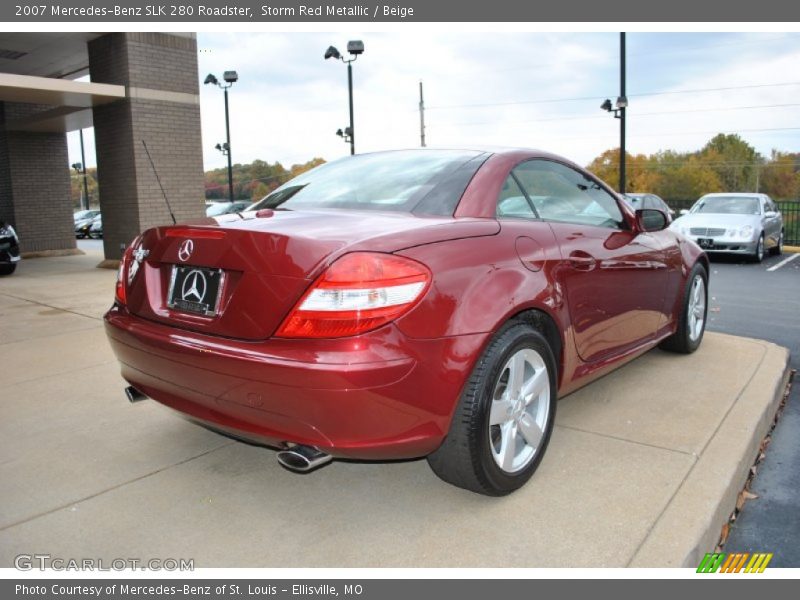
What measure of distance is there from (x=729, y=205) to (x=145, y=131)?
1219 centimetres

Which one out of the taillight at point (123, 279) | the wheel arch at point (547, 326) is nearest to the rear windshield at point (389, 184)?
the wheel arch at point (547, 326)

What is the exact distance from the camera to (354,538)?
257 centimetres

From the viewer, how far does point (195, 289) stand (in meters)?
2.67

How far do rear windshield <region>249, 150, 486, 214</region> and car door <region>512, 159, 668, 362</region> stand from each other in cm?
36

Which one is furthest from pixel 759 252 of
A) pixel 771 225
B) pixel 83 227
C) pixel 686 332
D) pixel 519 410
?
pixel 83 227

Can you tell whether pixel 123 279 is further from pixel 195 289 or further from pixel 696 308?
pixel 696 308

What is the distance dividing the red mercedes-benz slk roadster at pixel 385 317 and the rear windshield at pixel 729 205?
41.2 feet

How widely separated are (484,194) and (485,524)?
1437 millimetres

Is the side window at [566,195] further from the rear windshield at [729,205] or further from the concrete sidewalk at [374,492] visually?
the rear windshield at [729,205]

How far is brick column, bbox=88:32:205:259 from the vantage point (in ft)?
36.2

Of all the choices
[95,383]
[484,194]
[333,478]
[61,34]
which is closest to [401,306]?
[484,194]

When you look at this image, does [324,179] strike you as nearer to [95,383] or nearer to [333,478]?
[333,478]

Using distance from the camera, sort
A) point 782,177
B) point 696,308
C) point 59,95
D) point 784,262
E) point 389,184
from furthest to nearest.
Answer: point 782,177 → point 784,262 → point 59,95 → point 696,308 → point 389,184

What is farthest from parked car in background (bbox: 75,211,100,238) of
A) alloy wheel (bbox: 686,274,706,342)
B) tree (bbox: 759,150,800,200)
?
tree (bbox: 759,150,800,200)
